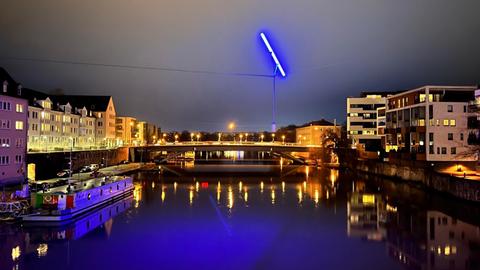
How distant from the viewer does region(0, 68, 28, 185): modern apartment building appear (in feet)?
121

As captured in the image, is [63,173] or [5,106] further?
[63,173]

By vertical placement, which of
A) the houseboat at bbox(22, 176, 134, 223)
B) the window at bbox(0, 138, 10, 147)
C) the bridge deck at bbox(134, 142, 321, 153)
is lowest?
the houseboat at bbox(22, 176, 134, 223)

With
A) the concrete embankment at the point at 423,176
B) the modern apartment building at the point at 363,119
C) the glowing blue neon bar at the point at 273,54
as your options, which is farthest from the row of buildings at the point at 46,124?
the modern apartment building at the point at 363,119

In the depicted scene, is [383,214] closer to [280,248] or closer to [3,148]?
[280,248]

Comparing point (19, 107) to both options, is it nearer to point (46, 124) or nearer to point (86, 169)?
point (46, 124)

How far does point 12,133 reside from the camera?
38656mm

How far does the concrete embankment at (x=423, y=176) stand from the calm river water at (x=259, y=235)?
3.52ft

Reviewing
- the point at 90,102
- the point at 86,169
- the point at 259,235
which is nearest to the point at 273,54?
the point at 259,235

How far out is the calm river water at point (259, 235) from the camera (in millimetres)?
19094

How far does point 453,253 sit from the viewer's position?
20594mm

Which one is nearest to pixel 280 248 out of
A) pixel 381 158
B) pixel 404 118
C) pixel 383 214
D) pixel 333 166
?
pixel 383 214

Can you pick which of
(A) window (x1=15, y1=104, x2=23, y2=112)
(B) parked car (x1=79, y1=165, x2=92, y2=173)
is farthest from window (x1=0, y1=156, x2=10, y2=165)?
(B) parked car (x1=79, y1=165, x2=92, y2=173)

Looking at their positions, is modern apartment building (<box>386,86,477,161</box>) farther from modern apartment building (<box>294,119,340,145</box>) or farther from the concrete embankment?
modern apartment building (<box>294,119,340,145</box>)

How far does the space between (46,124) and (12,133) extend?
17678 mm
